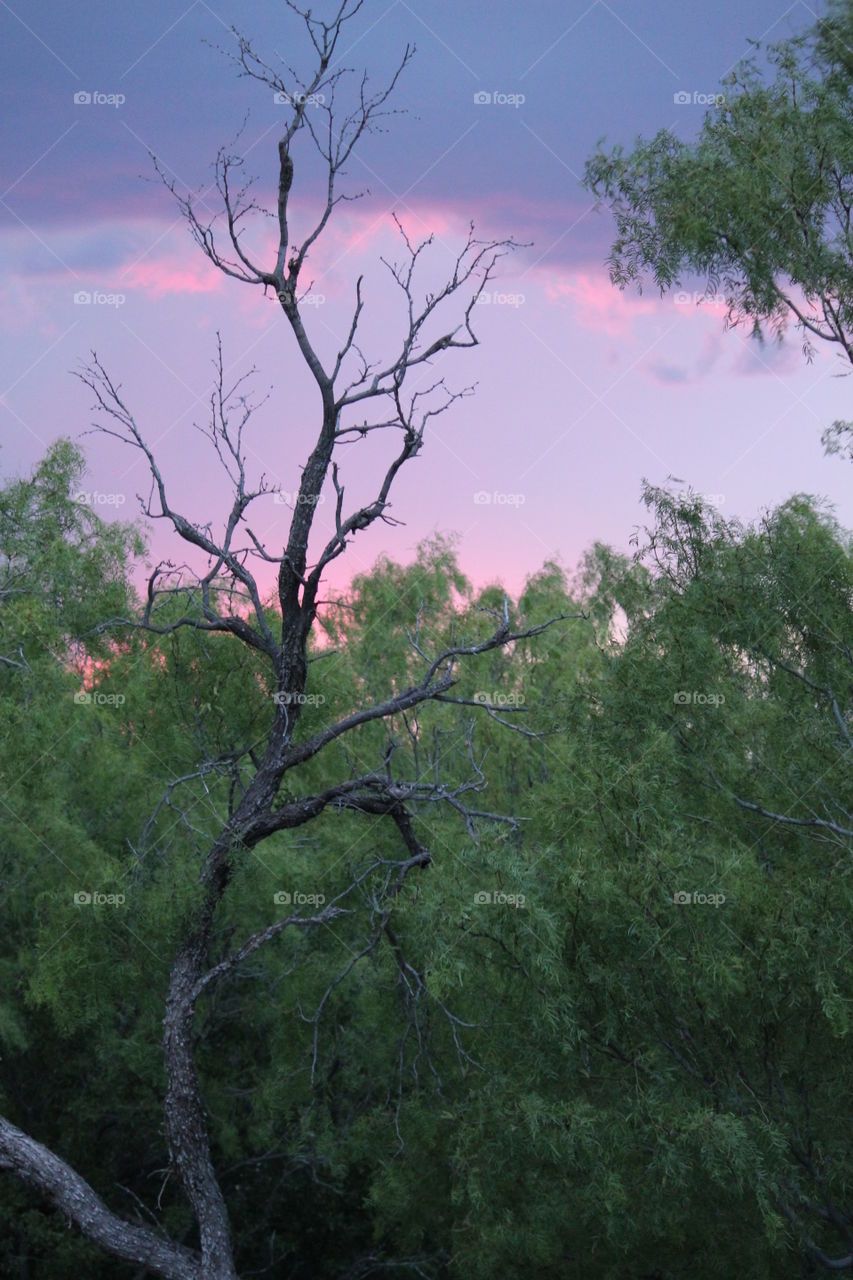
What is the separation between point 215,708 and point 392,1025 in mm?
3781

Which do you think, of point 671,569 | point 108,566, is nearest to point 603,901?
point 671,569

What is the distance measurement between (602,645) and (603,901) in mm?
2710

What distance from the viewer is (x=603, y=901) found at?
367 inches

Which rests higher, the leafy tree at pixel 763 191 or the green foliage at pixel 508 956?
the leafy tree at pixel 763 191

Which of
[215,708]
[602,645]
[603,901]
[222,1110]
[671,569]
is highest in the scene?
[671,569]

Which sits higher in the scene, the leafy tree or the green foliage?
the leafy tree

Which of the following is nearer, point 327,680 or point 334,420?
point 334,420

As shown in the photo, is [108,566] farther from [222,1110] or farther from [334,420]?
[334,420]

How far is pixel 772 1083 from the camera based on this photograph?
969 centimetres

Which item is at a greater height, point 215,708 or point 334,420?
point 334,420

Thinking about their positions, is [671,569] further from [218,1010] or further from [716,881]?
[218,1010]

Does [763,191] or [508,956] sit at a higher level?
[763,191]

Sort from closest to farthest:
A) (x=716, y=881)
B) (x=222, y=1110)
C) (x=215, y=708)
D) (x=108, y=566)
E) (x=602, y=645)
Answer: (x=716, y=881)
(x=602, y=645)
(x=215, y=708)
(x=222, y=1110)
(x=108, y=566)

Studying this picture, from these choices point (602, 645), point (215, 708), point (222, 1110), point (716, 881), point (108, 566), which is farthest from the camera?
point (108, 566)
